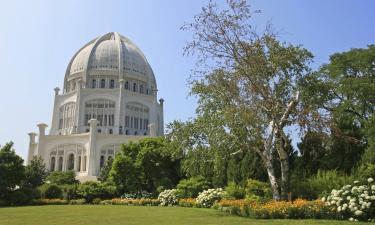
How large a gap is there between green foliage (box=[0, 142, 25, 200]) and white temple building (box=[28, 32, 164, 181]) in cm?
3754

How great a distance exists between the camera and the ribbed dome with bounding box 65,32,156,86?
284 feet

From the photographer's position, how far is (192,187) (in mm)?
29031

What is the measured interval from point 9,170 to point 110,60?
2260 inches

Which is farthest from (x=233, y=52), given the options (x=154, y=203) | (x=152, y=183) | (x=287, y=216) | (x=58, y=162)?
(x=58, y=162)

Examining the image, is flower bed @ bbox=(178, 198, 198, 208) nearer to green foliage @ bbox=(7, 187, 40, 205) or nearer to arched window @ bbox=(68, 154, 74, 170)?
green foliage @ bbox=(7, 187, 40, 205)

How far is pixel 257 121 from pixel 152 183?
21.3m

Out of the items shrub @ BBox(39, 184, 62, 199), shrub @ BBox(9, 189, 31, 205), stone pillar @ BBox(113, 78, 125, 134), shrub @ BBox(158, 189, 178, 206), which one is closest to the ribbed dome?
stone pillar @ BBox(113, 78, 125, 134)

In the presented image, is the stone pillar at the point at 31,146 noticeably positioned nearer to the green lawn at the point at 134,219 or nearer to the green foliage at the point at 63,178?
the green foliage at the point at 63,178

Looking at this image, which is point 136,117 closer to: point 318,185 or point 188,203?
point 188,203

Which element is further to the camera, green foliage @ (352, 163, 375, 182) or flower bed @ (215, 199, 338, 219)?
green foliage @ (352, 163, 375, 182)

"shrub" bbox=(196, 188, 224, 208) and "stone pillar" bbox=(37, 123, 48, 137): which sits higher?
"stone pillar" bbox=(37, 123, 48, 137)

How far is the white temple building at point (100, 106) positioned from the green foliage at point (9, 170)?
123 feet

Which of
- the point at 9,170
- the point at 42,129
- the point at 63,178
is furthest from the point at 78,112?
the point at 9,170

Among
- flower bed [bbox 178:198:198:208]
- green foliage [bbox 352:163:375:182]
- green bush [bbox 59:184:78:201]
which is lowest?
flower bed [bbox 178:198:198:208]
